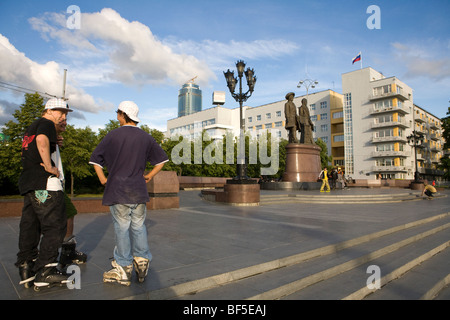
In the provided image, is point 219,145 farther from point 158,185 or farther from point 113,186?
point 113,186

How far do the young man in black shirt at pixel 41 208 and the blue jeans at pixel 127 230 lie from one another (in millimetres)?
576

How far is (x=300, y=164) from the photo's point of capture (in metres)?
21.3

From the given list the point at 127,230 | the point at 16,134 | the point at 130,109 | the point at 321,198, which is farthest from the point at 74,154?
the point at 127,230

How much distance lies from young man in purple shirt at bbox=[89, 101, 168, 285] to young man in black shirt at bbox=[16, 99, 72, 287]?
1.46 feet

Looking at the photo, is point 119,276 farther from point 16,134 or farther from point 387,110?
point 387,110

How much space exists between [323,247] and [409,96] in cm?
7745

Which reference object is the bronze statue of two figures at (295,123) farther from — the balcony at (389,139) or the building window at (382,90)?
the building window at (382,90)

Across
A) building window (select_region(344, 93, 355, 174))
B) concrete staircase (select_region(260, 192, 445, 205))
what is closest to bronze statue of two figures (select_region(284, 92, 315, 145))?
concrete staircase (select_region(260, 192, 445, 205))

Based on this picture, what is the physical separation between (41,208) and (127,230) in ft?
2.90

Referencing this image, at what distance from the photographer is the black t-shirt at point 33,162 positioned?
2.99m

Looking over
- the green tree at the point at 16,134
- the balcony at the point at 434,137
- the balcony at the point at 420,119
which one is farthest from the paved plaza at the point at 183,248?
the balcony at the point at 434,137

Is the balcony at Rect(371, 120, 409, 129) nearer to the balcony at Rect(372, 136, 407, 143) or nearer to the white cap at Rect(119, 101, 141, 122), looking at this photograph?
the balcony at Rect(372, 136, 407, 143)

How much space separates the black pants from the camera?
2.98m

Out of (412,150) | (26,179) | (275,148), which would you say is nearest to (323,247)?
(26,179)
